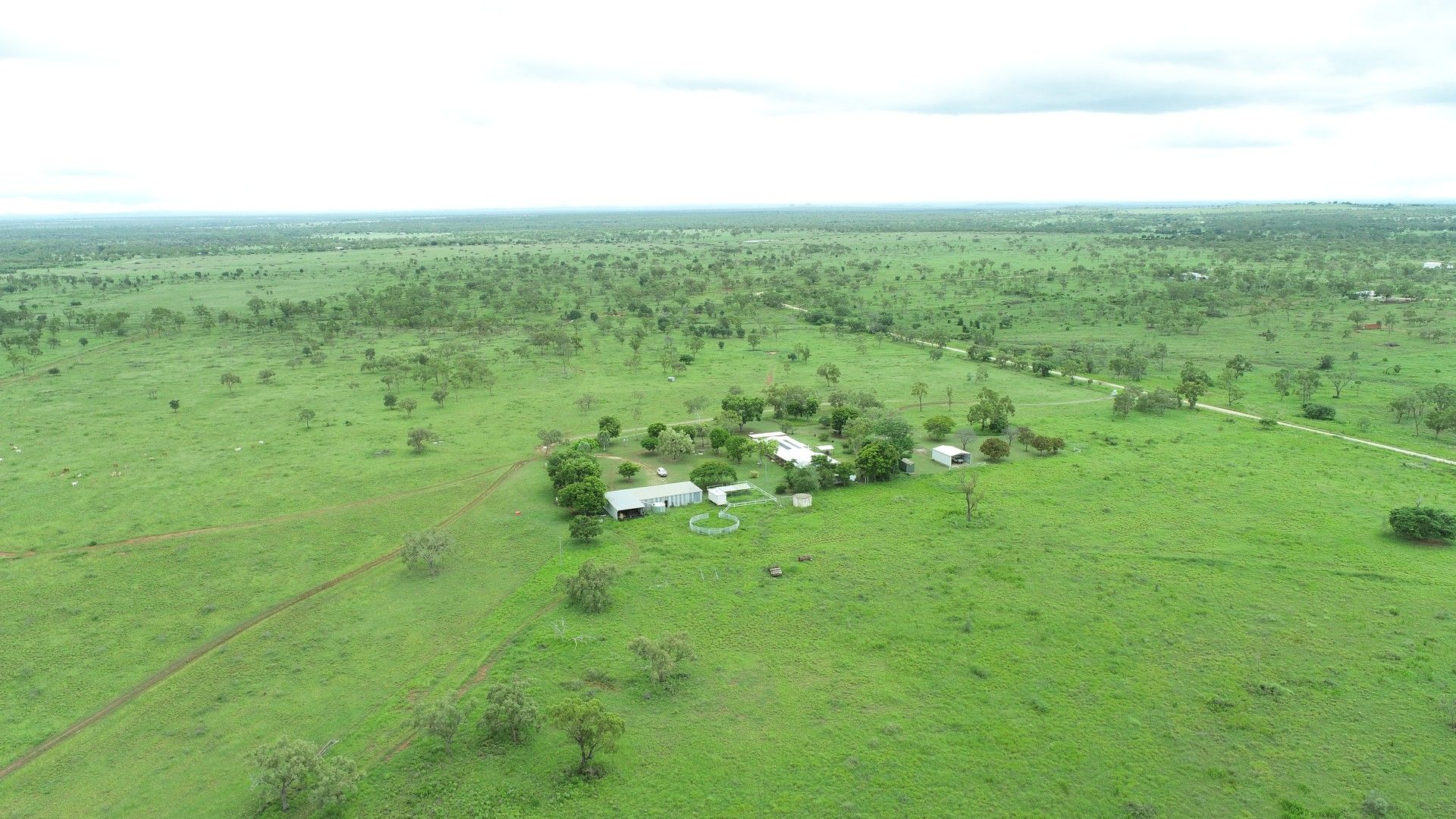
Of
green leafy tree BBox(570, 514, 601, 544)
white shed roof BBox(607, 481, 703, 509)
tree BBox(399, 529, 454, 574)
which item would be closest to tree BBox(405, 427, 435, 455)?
white shed roof BBox(607, 481, 703, 509)

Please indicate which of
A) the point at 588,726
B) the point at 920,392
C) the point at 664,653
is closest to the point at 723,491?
the point at 664,653

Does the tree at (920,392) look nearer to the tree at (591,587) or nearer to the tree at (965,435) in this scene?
the tree at (965,435)

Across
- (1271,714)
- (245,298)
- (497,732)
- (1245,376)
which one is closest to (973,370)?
(1245,376)

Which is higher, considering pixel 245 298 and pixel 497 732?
pixel 245 298

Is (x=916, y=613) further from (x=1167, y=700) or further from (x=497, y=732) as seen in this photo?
(x=497, y=732)

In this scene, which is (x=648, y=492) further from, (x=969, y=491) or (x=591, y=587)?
(x=969, y=491)

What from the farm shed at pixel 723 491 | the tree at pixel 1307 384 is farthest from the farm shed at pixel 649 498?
the tree at pixel 1307 384
